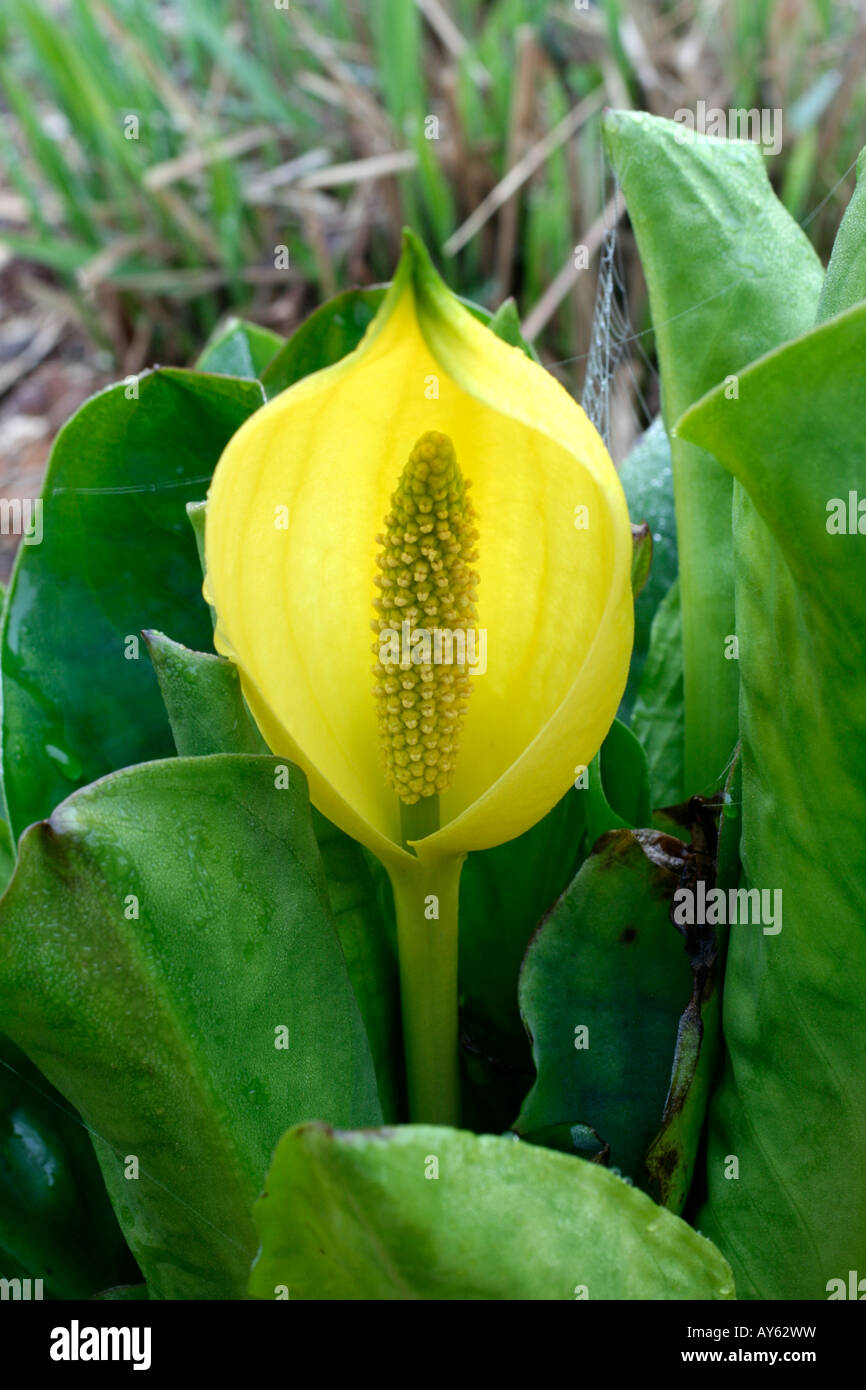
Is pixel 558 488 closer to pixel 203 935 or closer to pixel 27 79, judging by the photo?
pixel 203 935

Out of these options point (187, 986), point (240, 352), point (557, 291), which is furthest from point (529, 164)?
point (187, 986)

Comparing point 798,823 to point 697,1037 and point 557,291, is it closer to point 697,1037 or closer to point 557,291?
point 697,1037

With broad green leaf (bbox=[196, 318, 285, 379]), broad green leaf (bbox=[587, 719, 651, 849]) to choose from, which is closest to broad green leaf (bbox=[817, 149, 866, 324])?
broad green leaf (bbox=[587, 719, 651, 849])

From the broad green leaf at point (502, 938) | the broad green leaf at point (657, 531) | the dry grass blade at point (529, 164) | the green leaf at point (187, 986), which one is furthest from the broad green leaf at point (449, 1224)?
the dry grass blade at point (529, 164)

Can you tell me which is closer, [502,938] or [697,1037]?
[697,1037]

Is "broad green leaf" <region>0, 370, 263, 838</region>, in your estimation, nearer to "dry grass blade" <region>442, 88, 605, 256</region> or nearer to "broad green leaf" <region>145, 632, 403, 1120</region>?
"broad green leaf" <region>145, 632, 403, 1120</region>

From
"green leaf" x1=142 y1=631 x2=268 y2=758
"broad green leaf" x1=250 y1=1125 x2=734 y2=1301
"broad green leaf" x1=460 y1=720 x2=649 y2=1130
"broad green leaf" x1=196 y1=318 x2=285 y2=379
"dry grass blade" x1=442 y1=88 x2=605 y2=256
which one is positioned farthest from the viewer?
"dry grass blade" x1=442 y1=88 x2=605 y2=256
